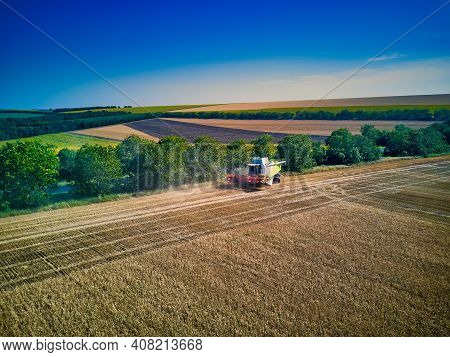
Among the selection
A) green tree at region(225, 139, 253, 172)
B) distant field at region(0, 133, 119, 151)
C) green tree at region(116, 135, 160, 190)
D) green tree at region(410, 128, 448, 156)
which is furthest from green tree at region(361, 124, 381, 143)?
green tree at region(116, 135, 160, 190)

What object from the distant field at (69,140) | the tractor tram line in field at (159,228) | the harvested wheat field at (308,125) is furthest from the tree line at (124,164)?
the harvested wheat field at (308,125)

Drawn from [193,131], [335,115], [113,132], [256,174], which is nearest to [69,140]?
[113,132]

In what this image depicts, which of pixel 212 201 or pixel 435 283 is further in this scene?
pixel 212 201

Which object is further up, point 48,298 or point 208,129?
point 208,129

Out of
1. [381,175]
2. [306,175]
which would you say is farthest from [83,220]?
[381,175]

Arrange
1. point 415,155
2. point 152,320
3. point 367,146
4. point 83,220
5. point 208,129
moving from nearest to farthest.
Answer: point 152,320, point 83,220, point 367,146, point 415,155, point 208,129

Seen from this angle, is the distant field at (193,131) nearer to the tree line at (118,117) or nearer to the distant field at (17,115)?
the tree line at (118,117)

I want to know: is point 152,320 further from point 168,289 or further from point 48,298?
point 48,298
